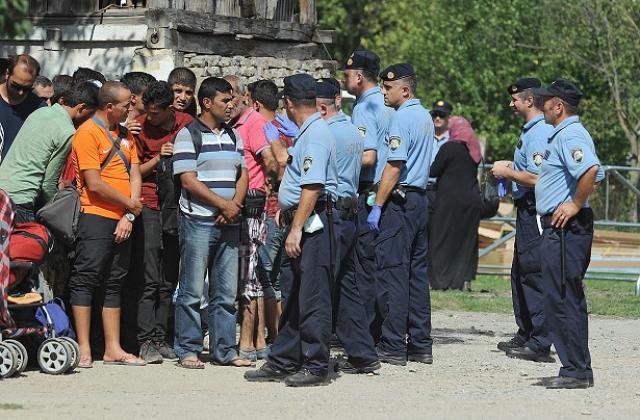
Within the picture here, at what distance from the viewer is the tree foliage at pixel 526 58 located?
2702cm

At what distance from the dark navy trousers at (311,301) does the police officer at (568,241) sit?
1479 millimetres

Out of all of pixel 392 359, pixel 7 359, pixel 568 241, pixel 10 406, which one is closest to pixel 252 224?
pixel 392 359

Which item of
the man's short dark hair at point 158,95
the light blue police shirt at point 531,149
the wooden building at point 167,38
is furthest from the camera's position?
the wooden building at point 167,38

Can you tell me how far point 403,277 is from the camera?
36.2 ft

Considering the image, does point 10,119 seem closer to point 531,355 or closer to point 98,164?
point 98,164

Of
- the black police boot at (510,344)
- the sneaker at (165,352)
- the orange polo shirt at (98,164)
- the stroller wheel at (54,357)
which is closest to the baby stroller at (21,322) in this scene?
the stroller wheel at (54,357)

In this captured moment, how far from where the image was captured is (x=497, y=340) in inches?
506

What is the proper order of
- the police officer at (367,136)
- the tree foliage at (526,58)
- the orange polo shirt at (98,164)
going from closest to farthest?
the orange polo shirt at (98,164)
the police officer at (367,136)
the tree foliage at (526,58)

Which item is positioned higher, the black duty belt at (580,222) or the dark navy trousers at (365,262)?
the black duty belt at (580,222)

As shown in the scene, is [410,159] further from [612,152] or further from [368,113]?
[612,152]

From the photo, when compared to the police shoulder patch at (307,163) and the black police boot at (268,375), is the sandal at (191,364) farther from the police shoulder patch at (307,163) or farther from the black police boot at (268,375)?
the police shoulder patch at (307,163)

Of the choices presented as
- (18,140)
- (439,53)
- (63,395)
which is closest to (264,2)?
(18,140)

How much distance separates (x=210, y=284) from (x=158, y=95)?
139 centimetres

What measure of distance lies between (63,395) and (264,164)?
2651 millimetres
